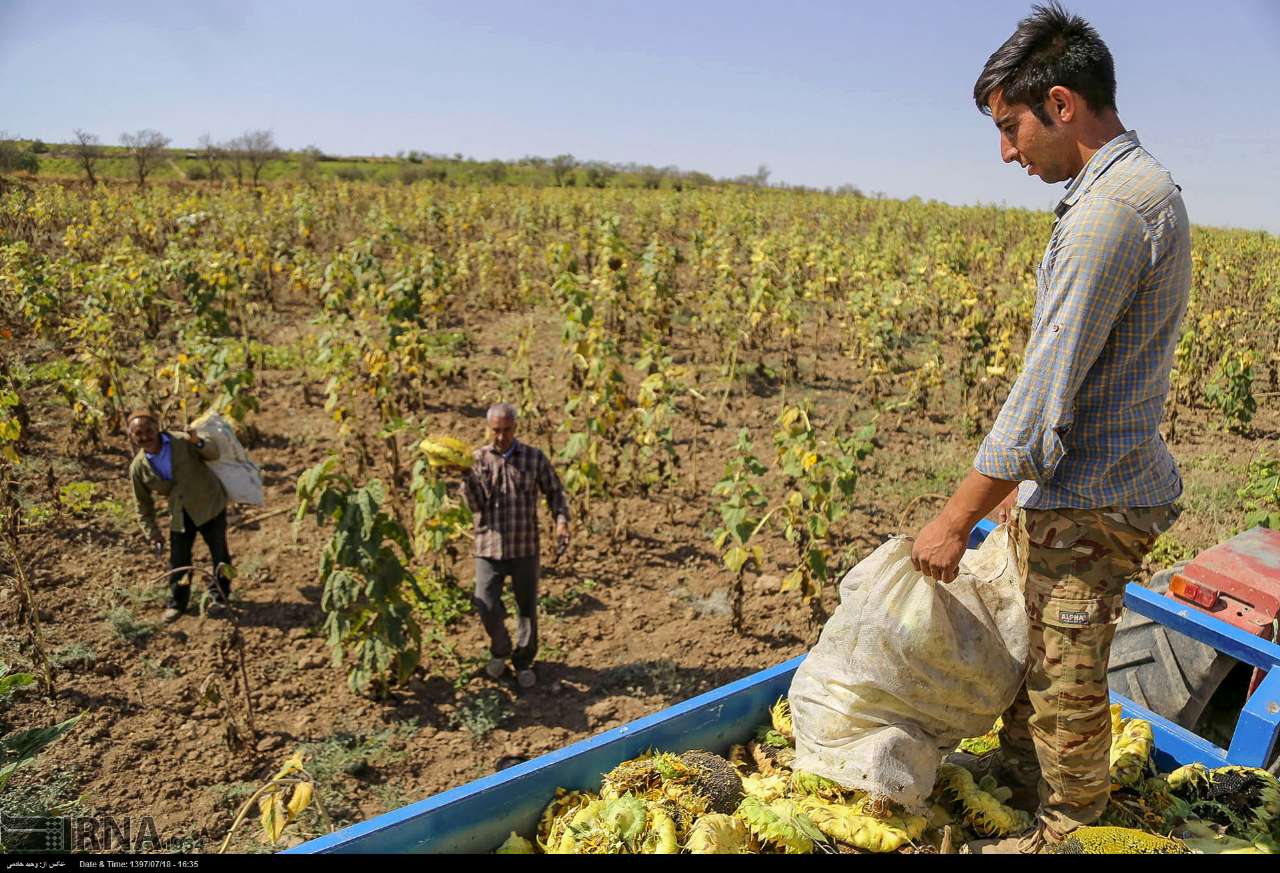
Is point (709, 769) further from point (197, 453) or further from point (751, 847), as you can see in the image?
point (197, 453)

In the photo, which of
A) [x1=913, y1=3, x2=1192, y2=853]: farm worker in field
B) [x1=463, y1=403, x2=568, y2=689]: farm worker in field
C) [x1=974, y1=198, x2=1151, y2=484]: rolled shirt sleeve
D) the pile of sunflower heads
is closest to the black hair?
[x1=913, y1=3, x2=1192, y2=853]: farm worker in field

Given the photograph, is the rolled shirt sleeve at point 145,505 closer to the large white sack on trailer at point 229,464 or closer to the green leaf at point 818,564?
the large white sack on trailer at point 229,464

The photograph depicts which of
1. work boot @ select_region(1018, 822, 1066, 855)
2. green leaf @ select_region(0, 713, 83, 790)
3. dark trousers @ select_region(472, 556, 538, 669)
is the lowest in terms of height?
dark trousers @ select_region(472, 556, 538, 669)

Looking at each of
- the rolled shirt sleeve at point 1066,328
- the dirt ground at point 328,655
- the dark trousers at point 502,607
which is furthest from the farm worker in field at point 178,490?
the rolled shirt sleeve at point 1066,328

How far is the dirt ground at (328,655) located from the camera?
395cm

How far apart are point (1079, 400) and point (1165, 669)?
1.92 metres

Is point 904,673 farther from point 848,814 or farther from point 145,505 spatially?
point 145,505

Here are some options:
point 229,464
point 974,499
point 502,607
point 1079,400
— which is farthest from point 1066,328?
point 229,464

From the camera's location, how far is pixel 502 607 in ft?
15.3

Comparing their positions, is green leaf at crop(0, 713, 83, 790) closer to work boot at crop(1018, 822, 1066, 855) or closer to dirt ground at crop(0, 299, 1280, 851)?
dirt ground at crop(0, 299, 1280, 851)

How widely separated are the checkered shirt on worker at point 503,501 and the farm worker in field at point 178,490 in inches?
72.6

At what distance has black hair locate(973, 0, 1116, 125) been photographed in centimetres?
179

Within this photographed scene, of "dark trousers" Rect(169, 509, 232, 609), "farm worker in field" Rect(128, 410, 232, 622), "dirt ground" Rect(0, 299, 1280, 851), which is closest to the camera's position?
"dirt ground" Rect(0, 299, 1280, 851)

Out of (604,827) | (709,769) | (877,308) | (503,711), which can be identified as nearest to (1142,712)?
(709,769)
